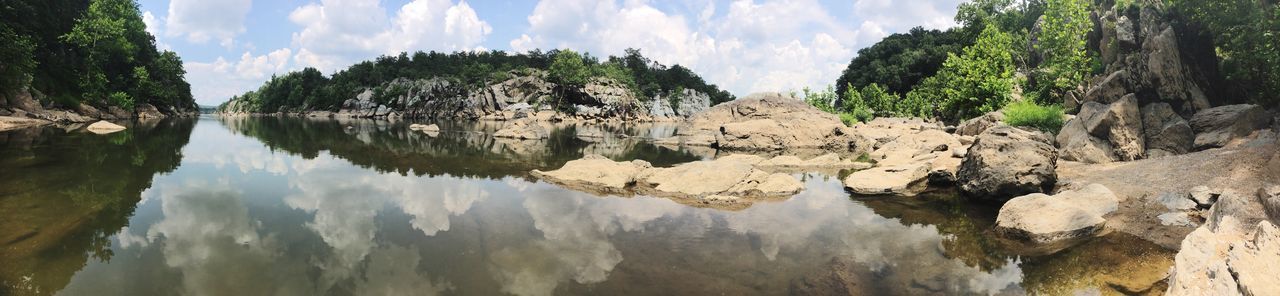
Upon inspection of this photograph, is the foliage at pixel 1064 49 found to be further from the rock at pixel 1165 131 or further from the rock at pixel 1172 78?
the rock at pixel 1165 131

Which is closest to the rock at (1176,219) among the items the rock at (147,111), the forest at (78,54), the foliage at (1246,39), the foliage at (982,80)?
the foliage at (1246,39)

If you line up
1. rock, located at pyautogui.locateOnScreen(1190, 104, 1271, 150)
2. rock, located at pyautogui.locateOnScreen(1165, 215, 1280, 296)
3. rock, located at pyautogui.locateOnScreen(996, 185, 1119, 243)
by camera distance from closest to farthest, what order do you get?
1. rock, located at pyautogui.locateOnScreen(1165, 215, 1280, 296)
2. rock, located at pyautogui.locateOnScreen(996, 185, 1119, 243)
3. rock, located at pyautogui.locateOnScreen(1190, 104, 1271, 150)

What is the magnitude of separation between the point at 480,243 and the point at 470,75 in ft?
337

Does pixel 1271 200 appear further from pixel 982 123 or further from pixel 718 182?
pixel 982 123

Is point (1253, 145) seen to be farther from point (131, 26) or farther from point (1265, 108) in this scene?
point (131, 26)

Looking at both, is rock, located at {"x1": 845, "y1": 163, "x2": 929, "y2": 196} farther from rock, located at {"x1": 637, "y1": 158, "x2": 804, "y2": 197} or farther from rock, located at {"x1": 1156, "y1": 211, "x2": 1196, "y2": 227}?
rock, located at {"x1": 1156, "y1": 211, "x2": 1196, "y2": 227}

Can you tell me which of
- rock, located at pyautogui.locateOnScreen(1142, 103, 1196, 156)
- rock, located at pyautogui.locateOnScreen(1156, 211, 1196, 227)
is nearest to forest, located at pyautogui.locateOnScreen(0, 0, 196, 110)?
rock, located at pyautogui.locateOnScreen(1156, 211, 1196, 227)

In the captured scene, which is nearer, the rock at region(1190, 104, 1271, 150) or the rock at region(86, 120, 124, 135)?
A: the rock at region(1190, 104, 1271, 150)

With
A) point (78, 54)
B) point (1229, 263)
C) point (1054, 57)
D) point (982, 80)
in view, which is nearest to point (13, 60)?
point (78, 54)

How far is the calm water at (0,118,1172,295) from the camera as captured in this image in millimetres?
7020

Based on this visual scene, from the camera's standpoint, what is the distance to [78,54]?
58.5 metres

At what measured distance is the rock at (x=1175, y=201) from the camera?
1048 cm

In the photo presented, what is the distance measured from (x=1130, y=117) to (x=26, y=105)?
65950mm

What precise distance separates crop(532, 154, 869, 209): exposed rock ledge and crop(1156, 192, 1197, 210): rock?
730 cm
